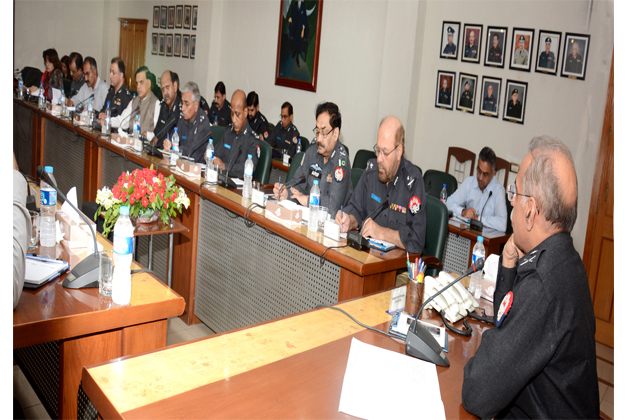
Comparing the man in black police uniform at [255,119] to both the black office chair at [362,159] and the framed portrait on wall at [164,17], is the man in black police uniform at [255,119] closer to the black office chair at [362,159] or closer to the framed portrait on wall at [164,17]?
the black office chair at [362,159]

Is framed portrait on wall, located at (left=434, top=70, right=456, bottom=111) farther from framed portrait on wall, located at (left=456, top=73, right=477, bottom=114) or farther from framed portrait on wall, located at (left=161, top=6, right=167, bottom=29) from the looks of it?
framed portrait on wall, located at (left=161, top=6, right=167, bottom=29)

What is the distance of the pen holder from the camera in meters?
1.75

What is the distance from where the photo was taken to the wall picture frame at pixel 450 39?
5219mm

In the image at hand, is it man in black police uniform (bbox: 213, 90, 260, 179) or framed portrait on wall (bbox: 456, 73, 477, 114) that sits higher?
framed portrait on wall (bbox: 456, 73, 477, 114)

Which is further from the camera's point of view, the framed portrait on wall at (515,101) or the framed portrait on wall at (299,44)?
the framed portrait on wall at (299,44)

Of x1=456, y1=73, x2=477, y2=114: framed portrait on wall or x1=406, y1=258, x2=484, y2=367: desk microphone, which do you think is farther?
x1=456, y1=73, x2=477, y2=114: framed portrait on wall

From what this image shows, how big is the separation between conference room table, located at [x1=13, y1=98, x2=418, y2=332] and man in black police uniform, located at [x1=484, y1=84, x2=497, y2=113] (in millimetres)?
2983

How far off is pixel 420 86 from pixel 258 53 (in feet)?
10.3

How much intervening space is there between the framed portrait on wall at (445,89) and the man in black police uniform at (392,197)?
2623 mm

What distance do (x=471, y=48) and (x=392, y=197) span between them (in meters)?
2.89

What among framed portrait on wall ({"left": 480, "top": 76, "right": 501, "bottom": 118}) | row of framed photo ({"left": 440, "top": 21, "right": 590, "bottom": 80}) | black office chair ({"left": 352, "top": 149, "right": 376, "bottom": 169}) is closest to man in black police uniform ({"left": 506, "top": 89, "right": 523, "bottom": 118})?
framed portrait on wall ({"left": 480, "top": 76, "right": 501, "bottom": 118})

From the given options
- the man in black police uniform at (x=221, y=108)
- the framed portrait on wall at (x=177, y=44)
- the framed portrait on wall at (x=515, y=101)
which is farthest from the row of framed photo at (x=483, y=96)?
the framed portrait on wall at (x=177, y=44)

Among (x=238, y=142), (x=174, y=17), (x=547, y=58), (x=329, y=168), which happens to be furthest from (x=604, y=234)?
(x=174, y=17)

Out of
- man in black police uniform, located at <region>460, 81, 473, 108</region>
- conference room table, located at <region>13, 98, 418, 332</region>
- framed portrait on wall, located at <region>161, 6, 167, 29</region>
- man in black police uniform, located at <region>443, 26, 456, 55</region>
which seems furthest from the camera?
framed portrait on wall, located at <region>161, 6, 167, 29</region>
